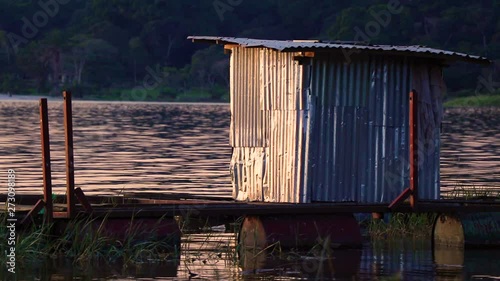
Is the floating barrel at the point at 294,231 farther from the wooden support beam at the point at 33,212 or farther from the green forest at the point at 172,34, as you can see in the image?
the green forest at the point at 172,34

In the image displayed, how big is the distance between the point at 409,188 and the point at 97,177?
1561 centimetres

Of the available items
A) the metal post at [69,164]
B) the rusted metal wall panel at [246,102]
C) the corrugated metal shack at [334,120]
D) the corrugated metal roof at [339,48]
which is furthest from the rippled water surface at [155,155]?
the metal post at [69,164]

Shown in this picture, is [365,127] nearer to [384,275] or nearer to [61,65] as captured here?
[384,275]

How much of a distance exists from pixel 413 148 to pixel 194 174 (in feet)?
53.2

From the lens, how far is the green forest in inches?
4916

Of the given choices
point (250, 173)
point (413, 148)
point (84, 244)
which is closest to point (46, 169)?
point (84, 244)

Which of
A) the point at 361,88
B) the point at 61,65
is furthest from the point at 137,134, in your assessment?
the point at 61,65

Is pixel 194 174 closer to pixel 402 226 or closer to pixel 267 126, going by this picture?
pixel 402 226

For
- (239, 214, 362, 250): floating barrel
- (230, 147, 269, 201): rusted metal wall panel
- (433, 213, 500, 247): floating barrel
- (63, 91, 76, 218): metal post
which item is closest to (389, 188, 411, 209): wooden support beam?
(239, 214, 362, 250): floating barrel

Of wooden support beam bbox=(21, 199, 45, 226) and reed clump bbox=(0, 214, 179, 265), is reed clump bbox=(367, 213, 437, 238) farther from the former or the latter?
wooden support beam bbox=(21, 199, 45, 226)

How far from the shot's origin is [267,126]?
21.6 meters

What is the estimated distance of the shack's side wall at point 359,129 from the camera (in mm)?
21047

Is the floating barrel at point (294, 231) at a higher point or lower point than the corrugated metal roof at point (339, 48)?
lower

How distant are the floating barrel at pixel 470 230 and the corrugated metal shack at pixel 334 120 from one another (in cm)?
86
